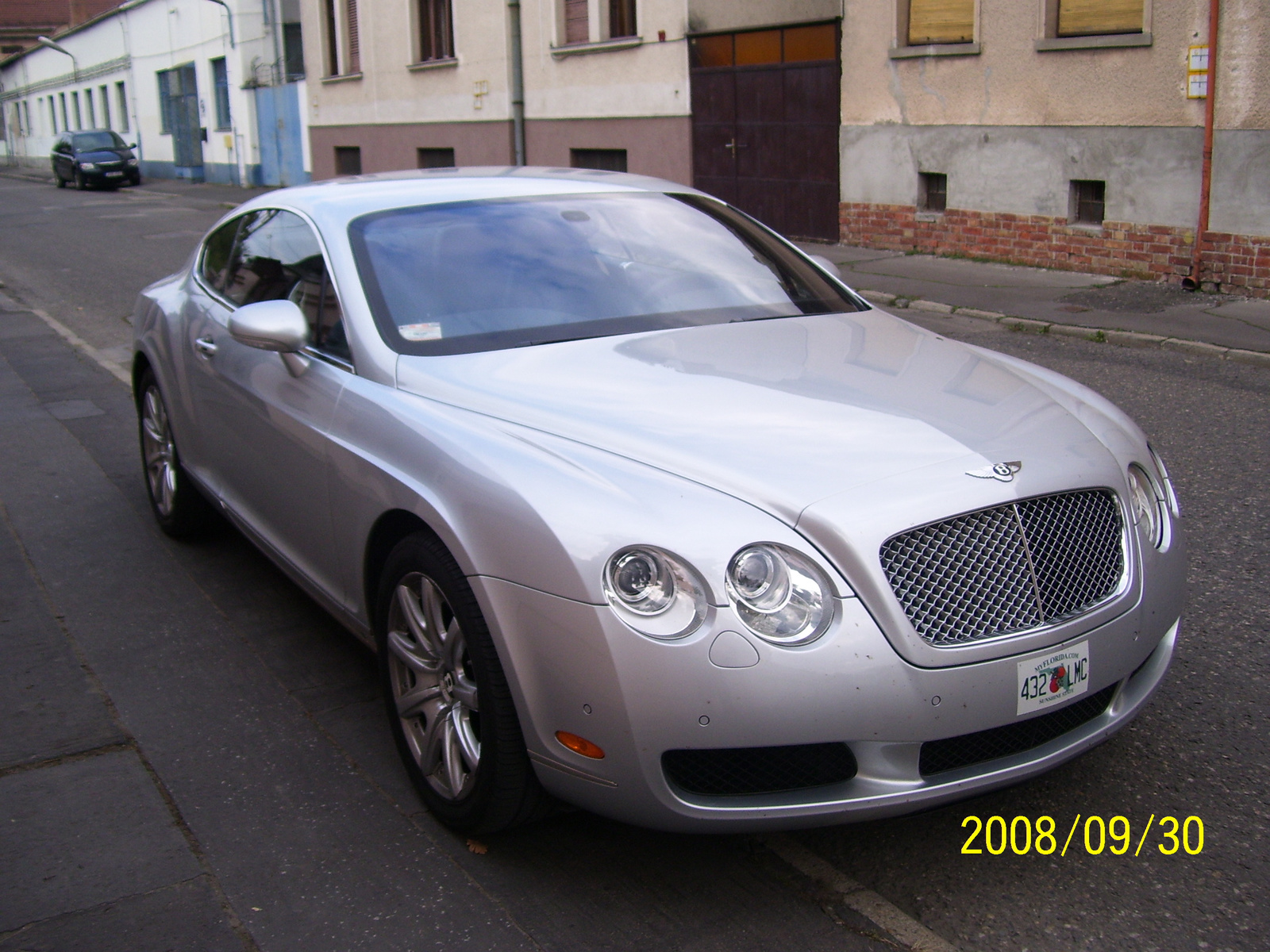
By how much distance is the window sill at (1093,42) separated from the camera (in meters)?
11.8

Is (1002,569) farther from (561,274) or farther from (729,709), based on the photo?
(561,274)

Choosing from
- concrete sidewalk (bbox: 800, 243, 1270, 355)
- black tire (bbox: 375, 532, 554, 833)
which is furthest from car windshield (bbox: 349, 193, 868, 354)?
concrete sidewalk (bbox: 800, 243, 1270, 355)

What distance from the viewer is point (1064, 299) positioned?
1146 cm

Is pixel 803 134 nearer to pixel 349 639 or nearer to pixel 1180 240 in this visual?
pixel 1180 240

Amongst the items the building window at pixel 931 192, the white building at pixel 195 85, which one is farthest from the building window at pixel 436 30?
the building window at pixel 931 192

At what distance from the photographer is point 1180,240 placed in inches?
→ 468

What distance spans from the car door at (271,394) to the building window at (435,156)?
20893 millimetres

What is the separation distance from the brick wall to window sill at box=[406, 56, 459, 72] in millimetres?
11324

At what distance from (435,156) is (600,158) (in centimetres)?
633

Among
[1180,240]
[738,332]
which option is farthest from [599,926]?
[1180,240]

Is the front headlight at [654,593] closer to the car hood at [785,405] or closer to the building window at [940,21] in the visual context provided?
the car hood at [785,405]

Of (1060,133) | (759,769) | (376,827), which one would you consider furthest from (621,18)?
(759,769)

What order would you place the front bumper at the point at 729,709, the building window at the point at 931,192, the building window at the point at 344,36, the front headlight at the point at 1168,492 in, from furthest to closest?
1. the building window at the point at 344,36
2. the building window at the point at 931,192
3. the front headlight at the point at 1168,492
4. the front bumper at the point at 729,709

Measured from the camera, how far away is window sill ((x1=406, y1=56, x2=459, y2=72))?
2445 cm
